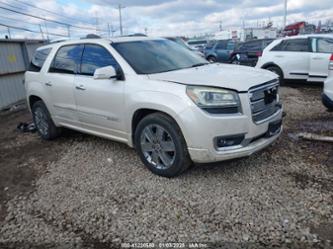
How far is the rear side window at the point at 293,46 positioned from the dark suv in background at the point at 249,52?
347cm

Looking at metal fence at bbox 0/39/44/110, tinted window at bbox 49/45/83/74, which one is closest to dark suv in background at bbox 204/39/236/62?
metal fence at bbox 0/39/44/110

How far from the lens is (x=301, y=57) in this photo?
9.26 meters

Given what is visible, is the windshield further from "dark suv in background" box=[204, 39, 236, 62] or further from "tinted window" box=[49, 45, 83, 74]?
"dark suv in background" box=[204, 39, 236, 62]

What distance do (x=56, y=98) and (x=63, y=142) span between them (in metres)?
0.95

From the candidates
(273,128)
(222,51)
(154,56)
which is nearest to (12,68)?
(154,56)

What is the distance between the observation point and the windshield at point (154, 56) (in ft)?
13.3

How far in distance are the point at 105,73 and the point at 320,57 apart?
7309 millimetres

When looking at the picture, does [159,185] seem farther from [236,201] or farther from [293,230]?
[293,230]

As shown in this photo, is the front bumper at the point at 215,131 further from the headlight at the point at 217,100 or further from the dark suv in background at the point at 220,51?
the dark suv in background at the point at 220,51

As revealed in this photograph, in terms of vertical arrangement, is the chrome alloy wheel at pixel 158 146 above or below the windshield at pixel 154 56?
below

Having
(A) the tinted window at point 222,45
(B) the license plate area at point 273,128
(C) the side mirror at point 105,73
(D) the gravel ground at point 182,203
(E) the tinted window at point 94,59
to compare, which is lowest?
(D) the gravel ground at point 182,203

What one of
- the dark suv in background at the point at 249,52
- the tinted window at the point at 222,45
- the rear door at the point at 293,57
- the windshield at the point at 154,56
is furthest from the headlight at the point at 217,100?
the tinted window at the point at 222,45

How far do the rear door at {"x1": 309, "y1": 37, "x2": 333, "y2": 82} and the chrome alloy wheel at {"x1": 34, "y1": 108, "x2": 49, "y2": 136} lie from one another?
7.49 meters

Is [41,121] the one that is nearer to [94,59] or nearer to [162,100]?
[94,59]
